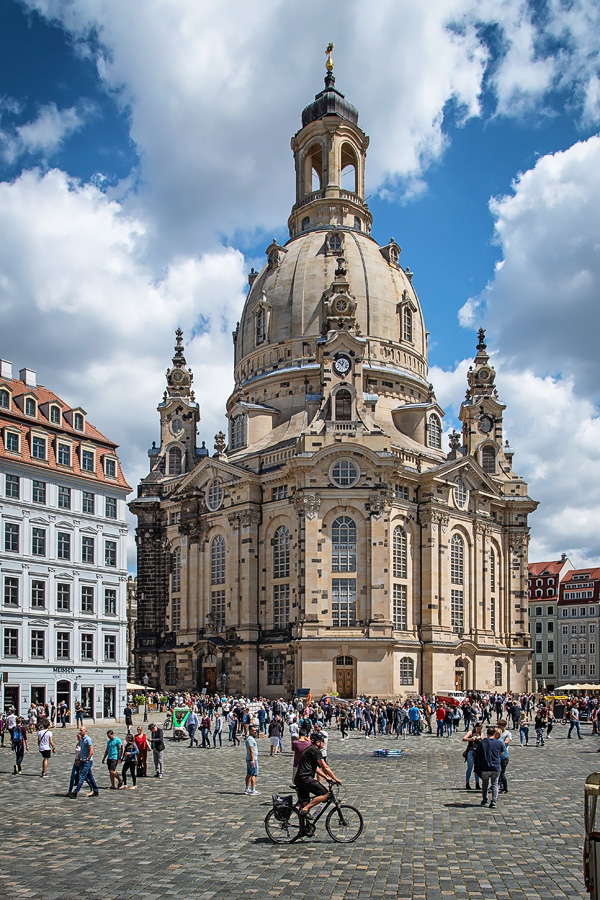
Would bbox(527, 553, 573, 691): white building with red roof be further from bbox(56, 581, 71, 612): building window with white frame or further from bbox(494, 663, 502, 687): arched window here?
bbox(56, 581, 71, 612): building window with white frame

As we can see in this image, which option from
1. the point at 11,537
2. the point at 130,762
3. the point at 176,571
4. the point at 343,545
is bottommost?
the point at 130,762

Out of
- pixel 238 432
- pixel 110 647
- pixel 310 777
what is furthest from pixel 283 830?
pixel 238 432

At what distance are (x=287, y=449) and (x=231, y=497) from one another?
24.8 feet

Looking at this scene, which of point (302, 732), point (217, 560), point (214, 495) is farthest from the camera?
point (214, 495)

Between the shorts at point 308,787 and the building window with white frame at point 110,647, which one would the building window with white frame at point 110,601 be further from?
the shorts at point 308,787

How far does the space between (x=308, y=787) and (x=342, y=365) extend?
61514mm

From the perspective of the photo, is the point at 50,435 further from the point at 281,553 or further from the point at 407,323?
the point at 407,323

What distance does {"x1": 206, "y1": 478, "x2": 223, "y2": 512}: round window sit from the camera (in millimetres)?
82250

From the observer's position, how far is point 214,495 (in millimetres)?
83062

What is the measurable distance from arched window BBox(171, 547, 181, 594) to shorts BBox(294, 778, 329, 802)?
69.6 m

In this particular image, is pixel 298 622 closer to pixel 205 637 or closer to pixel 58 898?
pixel 205 637

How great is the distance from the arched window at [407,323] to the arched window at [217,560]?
26.8 meters

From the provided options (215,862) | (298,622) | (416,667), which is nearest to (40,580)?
(298,622)

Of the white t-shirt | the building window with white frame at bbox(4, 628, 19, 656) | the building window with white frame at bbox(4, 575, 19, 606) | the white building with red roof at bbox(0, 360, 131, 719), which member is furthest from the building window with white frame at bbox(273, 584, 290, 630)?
the white t-shirt
